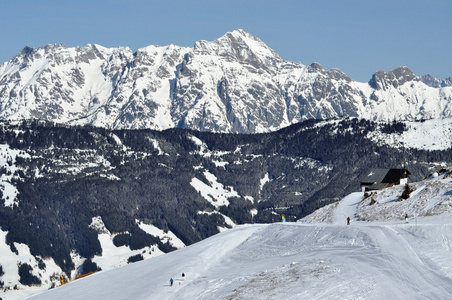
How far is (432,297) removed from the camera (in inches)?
2424

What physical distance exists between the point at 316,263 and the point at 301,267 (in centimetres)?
171

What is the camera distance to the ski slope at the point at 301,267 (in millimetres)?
68688

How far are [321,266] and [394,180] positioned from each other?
94687 mm

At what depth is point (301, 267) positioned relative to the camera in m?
81.8

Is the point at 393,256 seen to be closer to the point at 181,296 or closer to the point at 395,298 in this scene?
the point at 395,298

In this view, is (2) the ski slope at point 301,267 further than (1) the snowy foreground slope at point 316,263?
No

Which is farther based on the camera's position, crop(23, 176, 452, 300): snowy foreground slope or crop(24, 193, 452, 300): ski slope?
crop(23, 176, 452, 300): snowy foreground slope

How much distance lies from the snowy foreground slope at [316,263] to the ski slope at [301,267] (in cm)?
10

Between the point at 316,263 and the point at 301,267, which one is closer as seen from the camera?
the point at 301,267

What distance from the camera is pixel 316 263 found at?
8188 centimetres

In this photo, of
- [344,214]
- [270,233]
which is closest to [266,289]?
[270,233]

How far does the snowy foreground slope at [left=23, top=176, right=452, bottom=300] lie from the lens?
69.3m

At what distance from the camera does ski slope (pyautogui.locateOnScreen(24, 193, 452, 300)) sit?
68.7 m

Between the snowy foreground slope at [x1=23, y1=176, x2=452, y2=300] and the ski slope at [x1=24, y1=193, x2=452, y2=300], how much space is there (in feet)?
0.34
